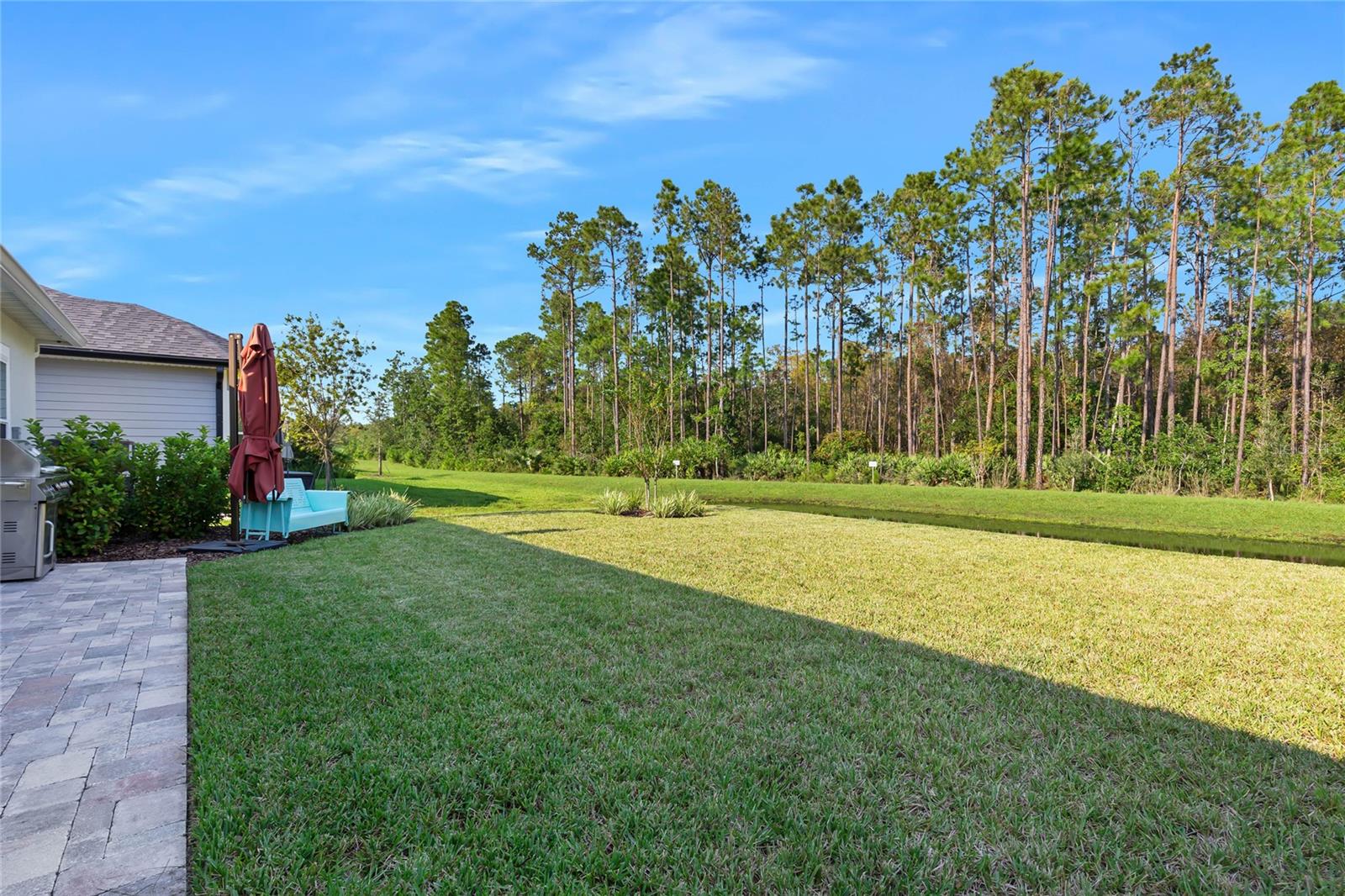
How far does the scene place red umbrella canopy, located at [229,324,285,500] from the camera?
637 centimetres

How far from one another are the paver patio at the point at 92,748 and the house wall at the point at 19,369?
5082 millimetres

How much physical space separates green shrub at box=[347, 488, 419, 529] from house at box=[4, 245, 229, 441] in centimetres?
271

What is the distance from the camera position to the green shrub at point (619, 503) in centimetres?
1070

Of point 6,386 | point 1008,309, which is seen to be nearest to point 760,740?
point 6,386

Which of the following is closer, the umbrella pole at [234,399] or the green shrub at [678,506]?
the umbrella pole at [234,399]

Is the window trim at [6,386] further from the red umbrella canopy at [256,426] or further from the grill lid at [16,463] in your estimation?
the grill lid at [16,463]

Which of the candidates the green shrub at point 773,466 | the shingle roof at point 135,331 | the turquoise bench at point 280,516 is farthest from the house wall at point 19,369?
the green shrub at point 773,466

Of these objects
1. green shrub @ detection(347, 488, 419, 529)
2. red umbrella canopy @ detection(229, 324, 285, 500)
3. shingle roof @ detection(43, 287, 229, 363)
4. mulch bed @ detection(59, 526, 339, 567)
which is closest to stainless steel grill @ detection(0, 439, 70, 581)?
mulch bed @ detection(59, 526, 339, 567)

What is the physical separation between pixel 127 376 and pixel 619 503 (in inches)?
326

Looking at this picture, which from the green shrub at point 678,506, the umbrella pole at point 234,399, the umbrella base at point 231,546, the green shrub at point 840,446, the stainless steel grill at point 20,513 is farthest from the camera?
the green shrub at point 840,446

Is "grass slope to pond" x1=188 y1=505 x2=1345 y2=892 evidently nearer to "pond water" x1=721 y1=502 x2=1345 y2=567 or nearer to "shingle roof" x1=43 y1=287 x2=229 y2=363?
"pond water" x1=721 y1=502 x2=1345 y2=567

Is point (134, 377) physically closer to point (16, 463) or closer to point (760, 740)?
point (16, 463)

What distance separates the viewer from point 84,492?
596 cm

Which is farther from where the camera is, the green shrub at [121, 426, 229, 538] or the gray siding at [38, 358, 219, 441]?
the gray siding at [38, 358, 219, 441]
